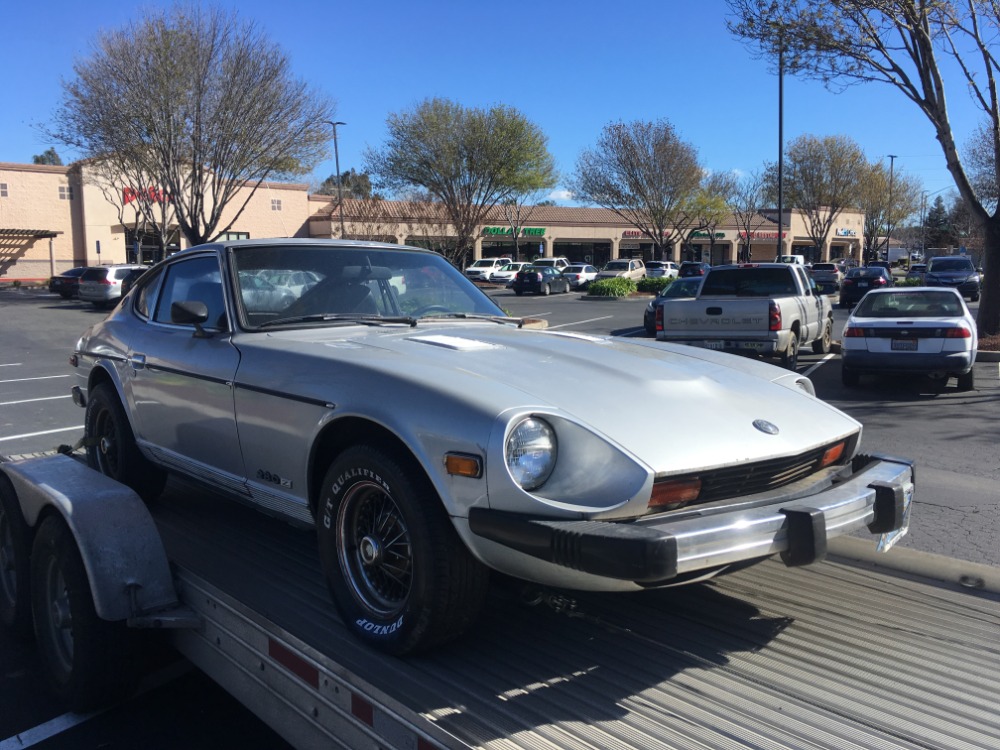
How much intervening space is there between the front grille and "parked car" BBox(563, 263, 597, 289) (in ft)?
136

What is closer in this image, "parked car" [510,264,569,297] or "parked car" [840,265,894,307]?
"parked car" [840,265,894,307]

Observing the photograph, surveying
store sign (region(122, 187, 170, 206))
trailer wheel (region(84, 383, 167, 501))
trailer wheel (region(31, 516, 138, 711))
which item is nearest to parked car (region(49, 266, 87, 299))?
store sign (region(122, 187, 170, 206))

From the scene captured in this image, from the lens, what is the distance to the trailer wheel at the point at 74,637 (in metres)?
3.21

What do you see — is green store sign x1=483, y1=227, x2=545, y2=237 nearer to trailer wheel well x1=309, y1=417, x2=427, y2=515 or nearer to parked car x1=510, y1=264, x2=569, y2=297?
parked car x1=510, y1=264, x2=569, y2=297

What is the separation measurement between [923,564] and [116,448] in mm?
4152

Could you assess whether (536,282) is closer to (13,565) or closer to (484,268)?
(484,268)

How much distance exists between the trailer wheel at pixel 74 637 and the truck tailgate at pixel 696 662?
0.36 m

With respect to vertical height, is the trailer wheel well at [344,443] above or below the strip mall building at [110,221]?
below

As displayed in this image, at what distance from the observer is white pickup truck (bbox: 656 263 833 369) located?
12391mm

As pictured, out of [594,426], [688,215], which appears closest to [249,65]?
[594,426]

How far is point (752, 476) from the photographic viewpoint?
2.83m

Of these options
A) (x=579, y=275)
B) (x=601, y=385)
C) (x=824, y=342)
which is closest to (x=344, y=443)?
(x=601, y=385)

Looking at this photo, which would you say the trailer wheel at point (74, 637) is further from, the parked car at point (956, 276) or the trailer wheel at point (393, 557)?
the parked car at point (956, 276)

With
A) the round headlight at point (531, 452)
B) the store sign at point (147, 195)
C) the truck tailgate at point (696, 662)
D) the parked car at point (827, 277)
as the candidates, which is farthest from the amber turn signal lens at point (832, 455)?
the parked car at point (827, 277)
